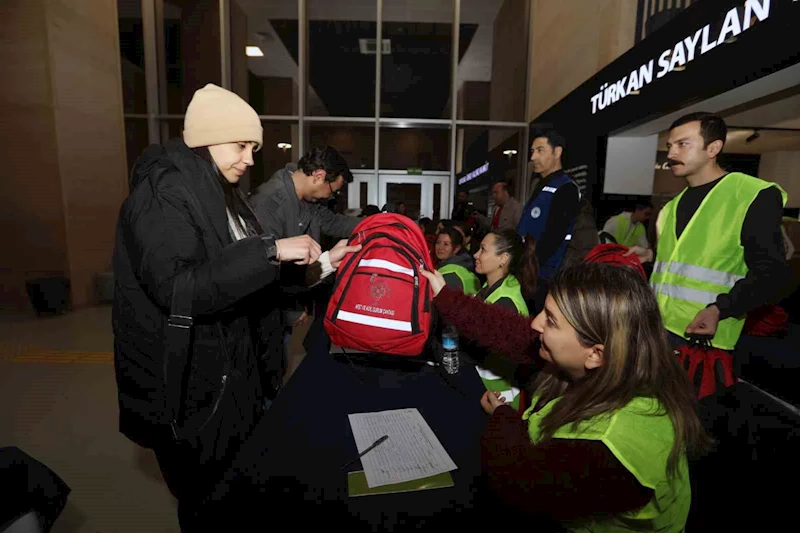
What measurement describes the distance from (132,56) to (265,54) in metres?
2.44

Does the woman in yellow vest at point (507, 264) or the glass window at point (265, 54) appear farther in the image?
the glass window at point (265, 54)

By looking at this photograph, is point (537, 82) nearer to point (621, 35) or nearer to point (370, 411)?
point (621, 35)

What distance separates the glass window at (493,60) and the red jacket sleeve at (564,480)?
8229mm

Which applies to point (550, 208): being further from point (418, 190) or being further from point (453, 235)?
point (418, 190)

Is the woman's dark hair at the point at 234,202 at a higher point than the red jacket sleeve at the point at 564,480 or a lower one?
higher

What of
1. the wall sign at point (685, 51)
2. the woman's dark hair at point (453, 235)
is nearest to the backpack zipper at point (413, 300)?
the woman's dark hair at point (453, 235)

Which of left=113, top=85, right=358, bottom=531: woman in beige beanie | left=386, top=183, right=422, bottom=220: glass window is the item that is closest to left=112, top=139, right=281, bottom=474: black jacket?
left=113, top=85, right=358, bottom=531: woman in beige beanie

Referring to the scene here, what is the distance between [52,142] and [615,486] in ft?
23.6

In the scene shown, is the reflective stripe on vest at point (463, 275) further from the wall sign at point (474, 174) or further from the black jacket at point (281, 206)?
the wall sign at point (474, 174)

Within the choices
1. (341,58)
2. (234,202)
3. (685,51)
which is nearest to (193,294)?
(234,202)

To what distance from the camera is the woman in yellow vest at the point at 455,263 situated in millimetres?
3078

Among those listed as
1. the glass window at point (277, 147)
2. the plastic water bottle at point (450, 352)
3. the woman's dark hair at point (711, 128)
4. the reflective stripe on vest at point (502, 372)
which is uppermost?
the glass window at point (277, 147)

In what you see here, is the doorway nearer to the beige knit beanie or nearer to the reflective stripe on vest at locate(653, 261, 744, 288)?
the reflective stripe on vest at locate(653, 261, 744, 288)

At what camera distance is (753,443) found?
0.89m
